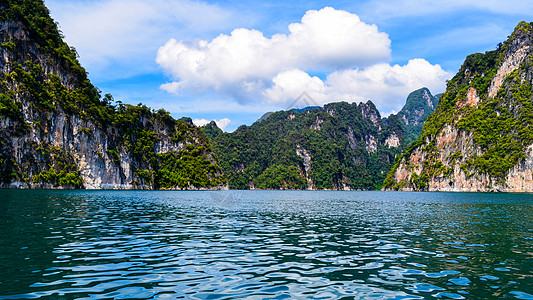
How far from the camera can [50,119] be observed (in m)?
125

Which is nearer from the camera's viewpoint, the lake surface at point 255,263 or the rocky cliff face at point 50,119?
the lake surface at point 255,263

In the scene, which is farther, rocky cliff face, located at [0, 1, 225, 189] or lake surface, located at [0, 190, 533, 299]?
rocky cliff face, located at [0, 1, 225, 189]

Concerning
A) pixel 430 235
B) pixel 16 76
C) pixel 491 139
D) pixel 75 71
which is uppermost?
pixel 75 71

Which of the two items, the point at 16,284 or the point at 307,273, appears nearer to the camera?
the point at 16,284

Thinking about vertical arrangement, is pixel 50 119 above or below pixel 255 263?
above

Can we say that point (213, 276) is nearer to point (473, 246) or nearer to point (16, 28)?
point (473, 246)

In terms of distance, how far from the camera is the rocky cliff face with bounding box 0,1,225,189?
4313 inches

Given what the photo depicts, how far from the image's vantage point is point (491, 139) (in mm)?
197625

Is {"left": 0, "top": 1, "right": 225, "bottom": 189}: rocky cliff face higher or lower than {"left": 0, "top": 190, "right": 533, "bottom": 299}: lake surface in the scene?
higher

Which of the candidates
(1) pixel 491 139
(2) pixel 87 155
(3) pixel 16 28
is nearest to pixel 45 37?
(3) pixel 16 28

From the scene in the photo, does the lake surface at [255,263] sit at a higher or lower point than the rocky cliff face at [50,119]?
lower

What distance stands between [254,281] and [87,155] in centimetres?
14648

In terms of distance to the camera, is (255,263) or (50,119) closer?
(255,263)

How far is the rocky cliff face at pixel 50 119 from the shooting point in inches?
4313
